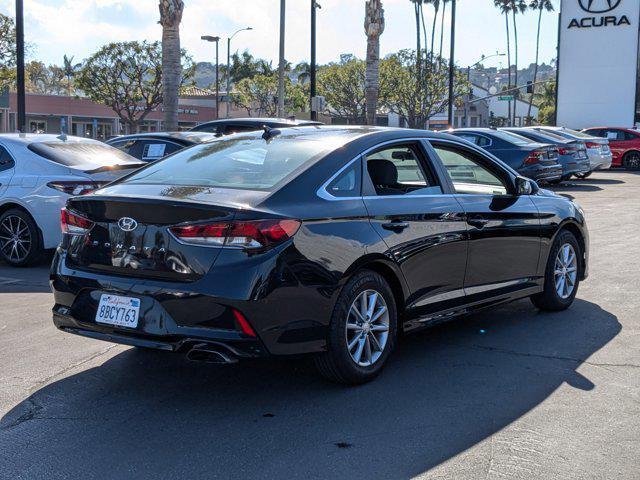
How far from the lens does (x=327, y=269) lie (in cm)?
466

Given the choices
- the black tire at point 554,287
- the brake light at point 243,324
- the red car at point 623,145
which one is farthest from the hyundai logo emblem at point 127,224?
the red car at point 623,145

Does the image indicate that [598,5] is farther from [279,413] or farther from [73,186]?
[279,413]

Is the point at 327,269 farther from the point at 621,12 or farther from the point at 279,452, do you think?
the point at 621,12

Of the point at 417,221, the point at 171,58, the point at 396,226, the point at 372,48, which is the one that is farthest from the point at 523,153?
the point at 396,226

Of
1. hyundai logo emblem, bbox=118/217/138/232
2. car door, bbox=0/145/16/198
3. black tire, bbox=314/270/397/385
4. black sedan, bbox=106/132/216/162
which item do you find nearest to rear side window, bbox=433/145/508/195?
black tire, bbox=314/270/397/385

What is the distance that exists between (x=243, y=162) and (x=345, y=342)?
1.37 m

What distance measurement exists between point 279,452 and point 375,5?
28699 mm

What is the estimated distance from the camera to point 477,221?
5969 millimetres

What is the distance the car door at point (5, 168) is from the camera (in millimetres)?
9453

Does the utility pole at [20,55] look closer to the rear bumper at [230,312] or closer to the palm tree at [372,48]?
the palm tree at [372,48]

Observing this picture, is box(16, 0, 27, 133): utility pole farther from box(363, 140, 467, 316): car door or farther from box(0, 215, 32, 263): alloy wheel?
box(363, 140, 467, 316): car door

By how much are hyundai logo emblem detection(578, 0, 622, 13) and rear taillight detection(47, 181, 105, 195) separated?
1677 inches

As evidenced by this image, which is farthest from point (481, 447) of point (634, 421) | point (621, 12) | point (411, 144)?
point (621, 12)

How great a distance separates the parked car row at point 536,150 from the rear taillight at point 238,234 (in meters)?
15.1
